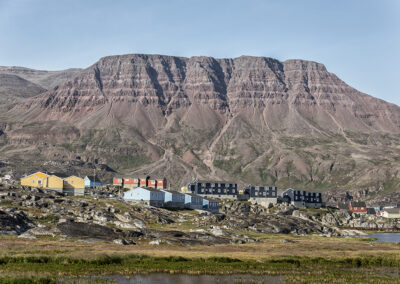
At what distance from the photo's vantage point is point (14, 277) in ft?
180

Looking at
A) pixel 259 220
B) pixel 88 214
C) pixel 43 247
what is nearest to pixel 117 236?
pixel 43 247

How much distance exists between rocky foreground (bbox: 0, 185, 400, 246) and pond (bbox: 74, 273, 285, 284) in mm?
29160

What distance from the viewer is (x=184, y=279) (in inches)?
2453

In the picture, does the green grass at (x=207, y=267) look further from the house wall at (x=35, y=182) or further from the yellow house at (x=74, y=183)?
the house wall at (x=35, y=182)

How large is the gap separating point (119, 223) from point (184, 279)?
193 ft

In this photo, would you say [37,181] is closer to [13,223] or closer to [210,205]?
[210,205]

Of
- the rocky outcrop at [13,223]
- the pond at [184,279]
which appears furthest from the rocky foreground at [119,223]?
the pond at [184,279]

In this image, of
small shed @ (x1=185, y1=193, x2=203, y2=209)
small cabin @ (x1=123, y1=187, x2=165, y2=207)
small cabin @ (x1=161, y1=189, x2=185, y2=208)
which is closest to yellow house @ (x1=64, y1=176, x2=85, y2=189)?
small cabin @ (x1=123, y1=187, x2=165, y2=207)

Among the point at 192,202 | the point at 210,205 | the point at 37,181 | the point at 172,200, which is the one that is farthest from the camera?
the point at 210,205

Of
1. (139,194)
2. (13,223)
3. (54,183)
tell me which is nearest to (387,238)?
(139,194)

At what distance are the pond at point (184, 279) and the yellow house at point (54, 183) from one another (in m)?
105

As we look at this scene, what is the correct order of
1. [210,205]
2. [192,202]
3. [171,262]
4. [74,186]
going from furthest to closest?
[210,205]
[192,202]
[74,186]
[171,262]

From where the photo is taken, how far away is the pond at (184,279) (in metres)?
59.8

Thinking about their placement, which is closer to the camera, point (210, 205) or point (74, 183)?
point (74, 183)
